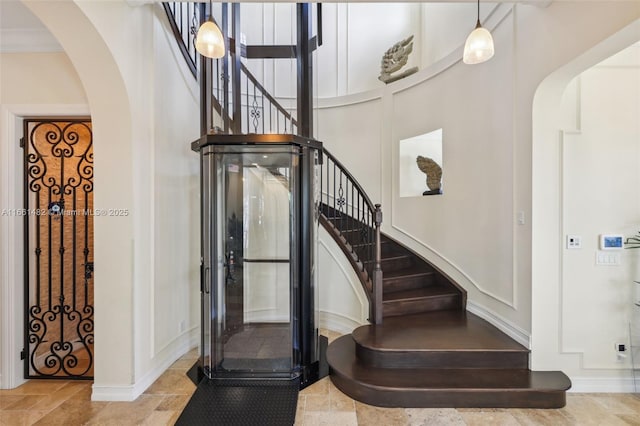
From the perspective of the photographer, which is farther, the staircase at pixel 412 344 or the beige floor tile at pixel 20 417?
the staircase at pixel 412 344

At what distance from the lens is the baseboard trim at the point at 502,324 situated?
2.66m

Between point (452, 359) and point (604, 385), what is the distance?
1.33 metres

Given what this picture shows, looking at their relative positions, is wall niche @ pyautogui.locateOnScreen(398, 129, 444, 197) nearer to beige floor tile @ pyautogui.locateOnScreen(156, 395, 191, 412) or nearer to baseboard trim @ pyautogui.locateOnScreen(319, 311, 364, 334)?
baseboard trim @ pyautogui.locateOnScreen(319, 311, 364, 334)

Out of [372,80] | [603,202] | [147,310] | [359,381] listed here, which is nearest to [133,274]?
[147,310]

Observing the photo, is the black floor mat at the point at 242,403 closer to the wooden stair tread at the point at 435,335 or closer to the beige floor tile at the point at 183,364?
the beige floor tile at the point at 183,364

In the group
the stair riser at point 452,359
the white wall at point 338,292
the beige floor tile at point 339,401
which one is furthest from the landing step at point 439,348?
the white wall at point 338,292

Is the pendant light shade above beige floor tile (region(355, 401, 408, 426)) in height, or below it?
above

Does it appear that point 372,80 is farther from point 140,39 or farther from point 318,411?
point 318,411

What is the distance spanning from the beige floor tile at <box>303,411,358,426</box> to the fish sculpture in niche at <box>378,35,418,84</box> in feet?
14.3

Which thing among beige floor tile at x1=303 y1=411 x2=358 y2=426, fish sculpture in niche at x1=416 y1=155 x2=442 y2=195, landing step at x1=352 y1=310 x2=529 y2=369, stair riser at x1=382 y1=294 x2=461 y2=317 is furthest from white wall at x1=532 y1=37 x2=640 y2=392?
beige floor tile at x1=303 y1=411 x2=358 y2=426

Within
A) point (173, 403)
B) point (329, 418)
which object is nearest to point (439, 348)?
point (329, 418)

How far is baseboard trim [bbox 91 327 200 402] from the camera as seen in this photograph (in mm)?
2428

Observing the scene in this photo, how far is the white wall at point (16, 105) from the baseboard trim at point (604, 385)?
492cm

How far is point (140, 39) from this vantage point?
101 inches
